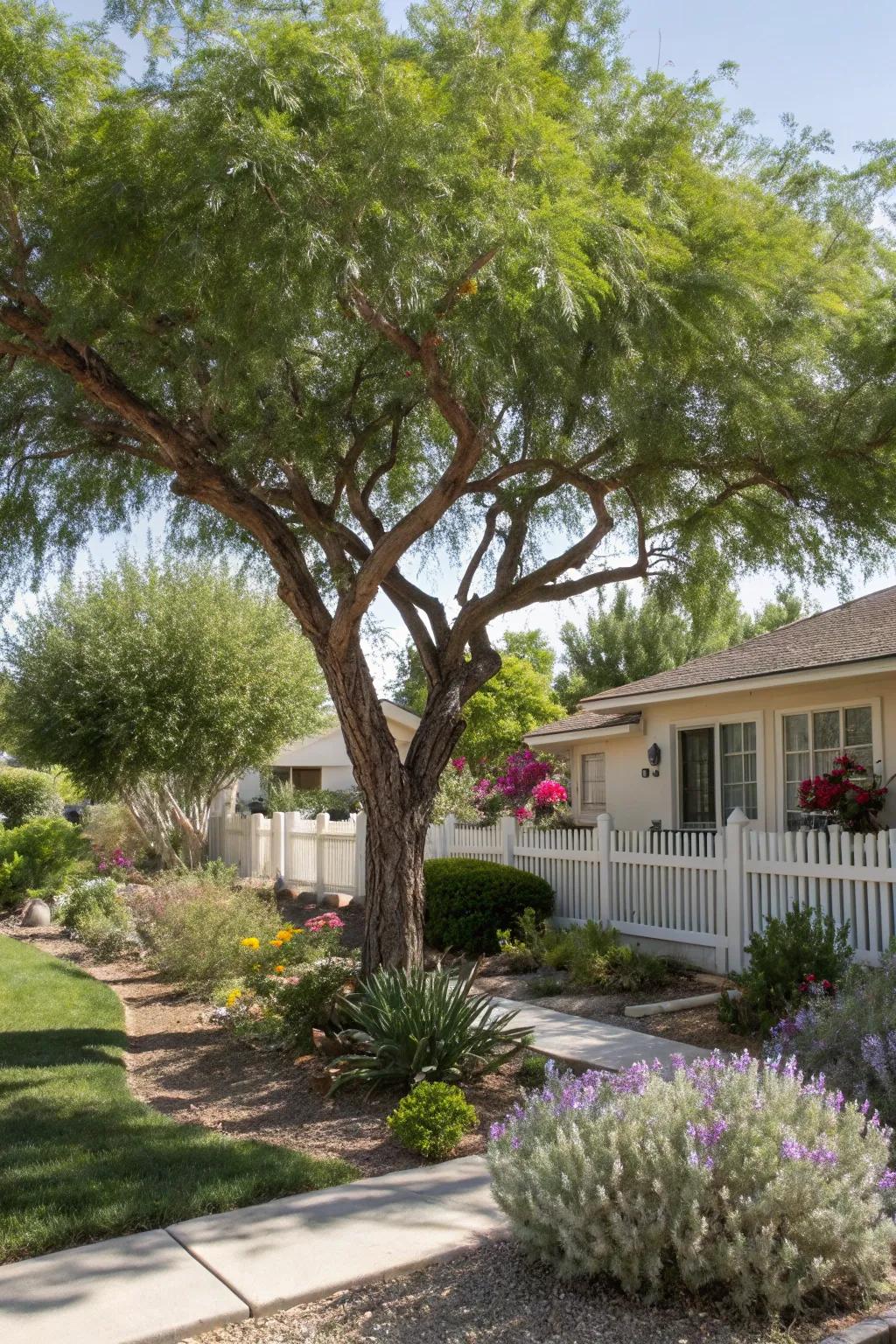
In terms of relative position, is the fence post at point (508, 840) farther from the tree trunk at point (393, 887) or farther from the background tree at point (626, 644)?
the background tree at point (626, 644)

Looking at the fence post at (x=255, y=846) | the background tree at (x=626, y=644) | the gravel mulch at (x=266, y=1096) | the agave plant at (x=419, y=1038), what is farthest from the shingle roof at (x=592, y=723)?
the background tree at (x=626, y=644)

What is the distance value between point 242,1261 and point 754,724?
11.6 meters

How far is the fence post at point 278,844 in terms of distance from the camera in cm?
2127

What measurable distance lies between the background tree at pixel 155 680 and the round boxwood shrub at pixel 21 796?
10.4 meters

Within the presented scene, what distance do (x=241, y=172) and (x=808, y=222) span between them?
523 cm

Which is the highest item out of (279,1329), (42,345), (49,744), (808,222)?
(808,222)

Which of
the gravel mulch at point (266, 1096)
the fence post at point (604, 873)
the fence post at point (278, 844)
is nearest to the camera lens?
the gravel mulch at point (266, 1096)

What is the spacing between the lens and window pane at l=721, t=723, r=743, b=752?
1534 centimetres

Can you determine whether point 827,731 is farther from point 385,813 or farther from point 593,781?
point 385,813

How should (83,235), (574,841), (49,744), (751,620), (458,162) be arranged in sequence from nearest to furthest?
(458,162) → (83,235) → (574,841) → (49,744) → (751,620)

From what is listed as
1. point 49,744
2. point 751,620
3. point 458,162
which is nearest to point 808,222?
point 458,162

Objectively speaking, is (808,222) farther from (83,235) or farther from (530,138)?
(83,235)

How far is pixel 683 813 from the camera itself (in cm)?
1638

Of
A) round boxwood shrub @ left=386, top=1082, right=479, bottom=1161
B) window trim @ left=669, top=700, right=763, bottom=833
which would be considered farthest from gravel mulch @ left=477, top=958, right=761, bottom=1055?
window trim @ left=669, top=700, right=763, bottom=833
